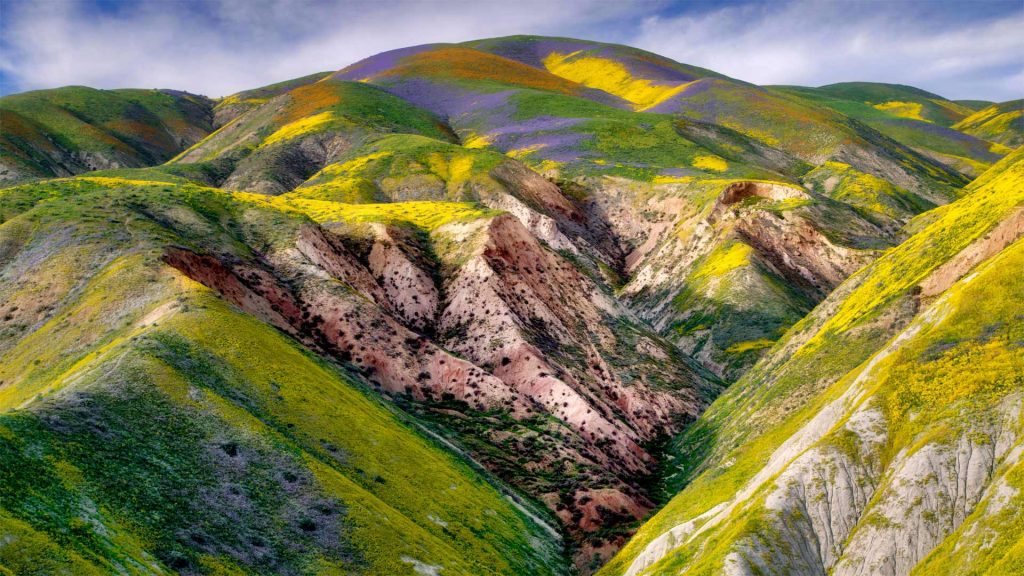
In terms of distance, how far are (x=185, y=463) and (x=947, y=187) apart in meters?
156

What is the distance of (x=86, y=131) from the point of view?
144500mm

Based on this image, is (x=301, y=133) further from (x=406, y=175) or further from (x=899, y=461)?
(x=899, y=461)

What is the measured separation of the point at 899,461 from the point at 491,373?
116 ft

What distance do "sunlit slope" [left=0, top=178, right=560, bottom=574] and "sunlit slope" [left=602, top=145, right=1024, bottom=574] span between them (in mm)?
11920

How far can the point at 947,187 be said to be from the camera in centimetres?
14888

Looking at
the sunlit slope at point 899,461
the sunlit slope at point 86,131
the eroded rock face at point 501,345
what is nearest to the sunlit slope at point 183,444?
the eroded rock face at point 501,345

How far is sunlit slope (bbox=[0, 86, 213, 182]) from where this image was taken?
125125 millimetres

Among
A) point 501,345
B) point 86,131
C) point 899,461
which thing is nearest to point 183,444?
point 501,345

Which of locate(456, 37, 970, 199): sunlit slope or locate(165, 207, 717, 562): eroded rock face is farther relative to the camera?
locate(456, 37, 970, 199): sunlit slope

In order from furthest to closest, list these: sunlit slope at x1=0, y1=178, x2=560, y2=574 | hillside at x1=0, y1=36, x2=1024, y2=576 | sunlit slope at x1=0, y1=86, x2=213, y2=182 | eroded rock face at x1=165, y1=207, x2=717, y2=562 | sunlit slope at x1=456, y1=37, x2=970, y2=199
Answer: sunlit slope at x1=456, y1=37, x2=970, y2=199, sunlit slope at x1=0, y1=86, x2=213, y2=182, eroded rock face at x1=165, y1=207, x2=717, y2=562, hillside at x1=0, y1=36, x2=1024, y2=576, sunlit slope at x1=0, y1=178, x2=560, y2=574

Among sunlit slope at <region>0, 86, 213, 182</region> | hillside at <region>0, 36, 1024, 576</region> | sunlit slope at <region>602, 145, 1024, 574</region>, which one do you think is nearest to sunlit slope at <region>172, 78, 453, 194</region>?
hillside at <region>0, 36, 1024, 576</region>

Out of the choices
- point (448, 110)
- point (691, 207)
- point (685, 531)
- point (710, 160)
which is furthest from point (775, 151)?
point (685, 531)

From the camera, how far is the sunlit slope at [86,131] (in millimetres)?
125125

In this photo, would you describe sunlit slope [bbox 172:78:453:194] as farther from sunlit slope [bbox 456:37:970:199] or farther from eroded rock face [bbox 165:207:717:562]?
sunlit slope [bbox 456:37:970:199]
